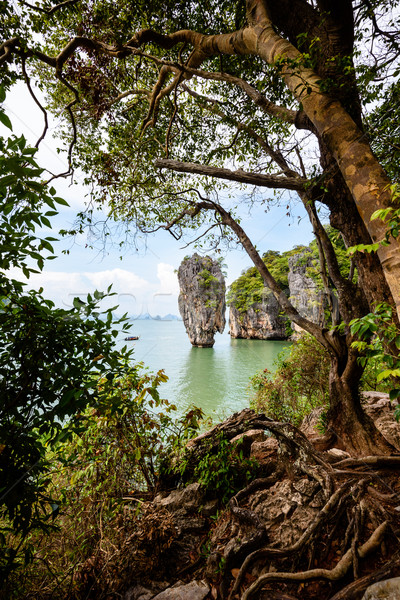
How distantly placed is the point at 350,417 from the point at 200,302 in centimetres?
3033

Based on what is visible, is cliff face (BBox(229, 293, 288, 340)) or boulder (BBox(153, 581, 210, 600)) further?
cliff face (BBox(229, 293, 288, 340))

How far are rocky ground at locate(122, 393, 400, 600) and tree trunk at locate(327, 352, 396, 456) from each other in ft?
1.79

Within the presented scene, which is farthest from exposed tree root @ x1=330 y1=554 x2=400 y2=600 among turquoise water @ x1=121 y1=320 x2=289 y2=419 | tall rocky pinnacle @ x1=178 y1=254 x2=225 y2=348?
tall rocky pinnacle @ x1=178 y1=254 x2=225 y2=348

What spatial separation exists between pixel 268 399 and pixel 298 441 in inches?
162

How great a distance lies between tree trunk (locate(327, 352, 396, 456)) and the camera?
317 centimetres

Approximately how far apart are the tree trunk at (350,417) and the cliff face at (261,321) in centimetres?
2972

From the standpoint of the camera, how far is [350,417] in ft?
10.9

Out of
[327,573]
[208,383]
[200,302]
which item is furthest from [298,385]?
[200,302]

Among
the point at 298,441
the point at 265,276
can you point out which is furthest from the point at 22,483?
the point at 265,276

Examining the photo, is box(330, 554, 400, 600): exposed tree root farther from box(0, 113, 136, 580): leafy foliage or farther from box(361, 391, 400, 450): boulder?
box(361, 391, 400, 450): boulder

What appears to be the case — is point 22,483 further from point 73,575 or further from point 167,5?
point 167,5

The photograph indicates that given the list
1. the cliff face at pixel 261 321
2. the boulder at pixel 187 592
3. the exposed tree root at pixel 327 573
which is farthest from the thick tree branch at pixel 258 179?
the cliff face at pixel 261 321

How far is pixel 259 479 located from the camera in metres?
2.59

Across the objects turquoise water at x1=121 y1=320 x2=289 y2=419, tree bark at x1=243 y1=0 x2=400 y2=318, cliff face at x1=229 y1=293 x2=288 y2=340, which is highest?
tree bark at x1=243 y1=0 x2=400 y2=318
